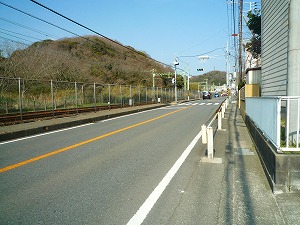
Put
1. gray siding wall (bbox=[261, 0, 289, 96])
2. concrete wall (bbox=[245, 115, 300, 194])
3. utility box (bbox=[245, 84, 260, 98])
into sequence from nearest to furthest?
concrete wall (bbox=[245, 115, 300, 194]) < gray siding wall (bbox=[261, 0, 289, 96]) < utility box (bbox=[245, 84, 260, 98])

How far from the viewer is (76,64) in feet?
154

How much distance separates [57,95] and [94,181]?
1460 centimetres

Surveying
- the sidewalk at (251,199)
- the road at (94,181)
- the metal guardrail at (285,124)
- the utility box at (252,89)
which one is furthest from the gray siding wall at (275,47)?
the road at (94,181)

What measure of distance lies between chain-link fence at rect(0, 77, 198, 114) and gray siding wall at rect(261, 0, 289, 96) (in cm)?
1180

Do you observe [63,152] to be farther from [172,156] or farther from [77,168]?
[172,156]

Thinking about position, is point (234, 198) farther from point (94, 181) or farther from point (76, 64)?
point (76, 64)

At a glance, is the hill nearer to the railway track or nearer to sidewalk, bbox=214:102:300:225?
the railway track

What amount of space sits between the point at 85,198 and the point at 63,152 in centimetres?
352

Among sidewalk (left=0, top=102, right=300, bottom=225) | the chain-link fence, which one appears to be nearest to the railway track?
the chain-link fence

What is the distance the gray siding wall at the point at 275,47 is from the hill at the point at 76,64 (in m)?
10.4

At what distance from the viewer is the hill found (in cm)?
3043

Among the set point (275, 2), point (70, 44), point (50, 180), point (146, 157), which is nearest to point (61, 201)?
→ point (50, 180)

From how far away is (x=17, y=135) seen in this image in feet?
34.8

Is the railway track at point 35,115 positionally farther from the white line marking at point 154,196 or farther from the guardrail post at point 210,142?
the guardrail post at point 210,142
